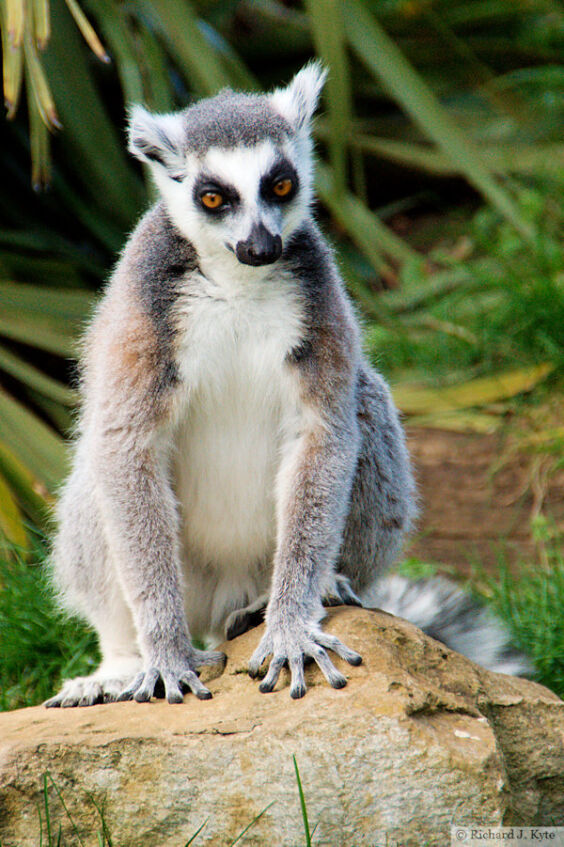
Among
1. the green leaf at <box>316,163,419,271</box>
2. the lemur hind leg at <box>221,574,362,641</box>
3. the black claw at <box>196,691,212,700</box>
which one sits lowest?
the black claw at <box>196,691,212,700</box>

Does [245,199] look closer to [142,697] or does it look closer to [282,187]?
[282,187]

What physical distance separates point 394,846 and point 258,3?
303 inches

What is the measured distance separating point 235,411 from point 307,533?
19.0 inches

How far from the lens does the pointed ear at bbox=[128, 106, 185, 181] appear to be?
3.47m

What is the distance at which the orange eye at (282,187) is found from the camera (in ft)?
10.7

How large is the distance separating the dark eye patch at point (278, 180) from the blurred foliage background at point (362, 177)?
1.31 meters

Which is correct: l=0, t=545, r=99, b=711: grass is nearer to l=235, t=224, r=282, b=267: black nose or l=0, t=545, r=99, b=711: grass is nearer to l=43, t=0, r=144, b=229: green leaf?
l=235, t=224, r=282, b=267: black nose

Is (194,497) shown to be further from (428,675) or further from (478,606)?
(478,606)

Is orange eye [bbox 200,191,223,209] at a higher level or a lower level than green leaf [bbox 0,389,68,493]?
higher

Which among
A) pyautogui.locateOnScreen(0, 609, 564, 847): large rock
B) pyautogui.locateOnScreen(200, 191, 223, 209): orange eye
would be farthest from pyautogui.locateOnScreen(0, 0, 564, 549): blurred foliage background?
pyautogui.locateOnScreen(0, 609, 564, 847): large rock

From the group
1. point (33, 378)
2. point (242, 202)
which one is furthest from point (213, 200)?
point (33, 378)

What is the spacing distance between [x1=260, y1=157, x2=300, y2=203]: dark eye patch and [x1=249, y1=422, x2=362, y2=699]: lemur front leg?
0.77m

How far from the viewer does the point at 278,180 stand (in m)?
3.25

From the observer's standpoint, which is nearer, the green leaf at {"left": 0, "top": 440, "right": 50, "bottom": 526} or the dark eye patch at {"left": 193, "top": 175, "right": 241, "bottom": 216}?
the dark eye patch at {"left": 193, "top": 175, "right": 241, "bottom": 216}
